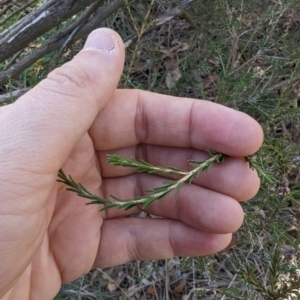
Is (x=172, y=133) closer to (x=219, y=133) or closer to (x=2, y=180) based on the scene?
(x=219, y=133)

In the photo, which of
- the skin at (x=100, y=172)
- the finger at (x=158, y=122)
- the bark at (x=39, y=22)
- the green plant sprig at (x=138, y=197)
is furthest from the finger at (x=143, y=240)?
the bark at (x=39, y=22)

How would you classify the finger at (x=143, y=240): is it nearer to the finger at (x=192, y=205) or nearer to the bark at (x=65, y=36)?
the finger at (x=192, y=205)

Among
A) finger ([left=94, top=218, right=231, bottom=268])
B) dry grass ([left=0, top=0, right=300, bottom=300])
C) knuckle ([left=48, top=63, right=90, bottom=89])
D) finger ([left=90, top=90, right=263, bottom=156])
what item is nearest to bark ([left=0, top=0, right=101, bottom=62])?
dry grass ([left=0, top=0, right=300, bottom=300])

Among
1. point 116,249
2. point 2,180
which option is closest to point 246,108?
point 116,249

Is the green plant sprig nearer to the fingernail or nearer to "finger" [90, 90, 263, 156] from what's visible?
"finger" [90, 90, 263, 156]

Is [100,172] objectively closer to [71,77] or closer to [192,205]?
[192,205]
